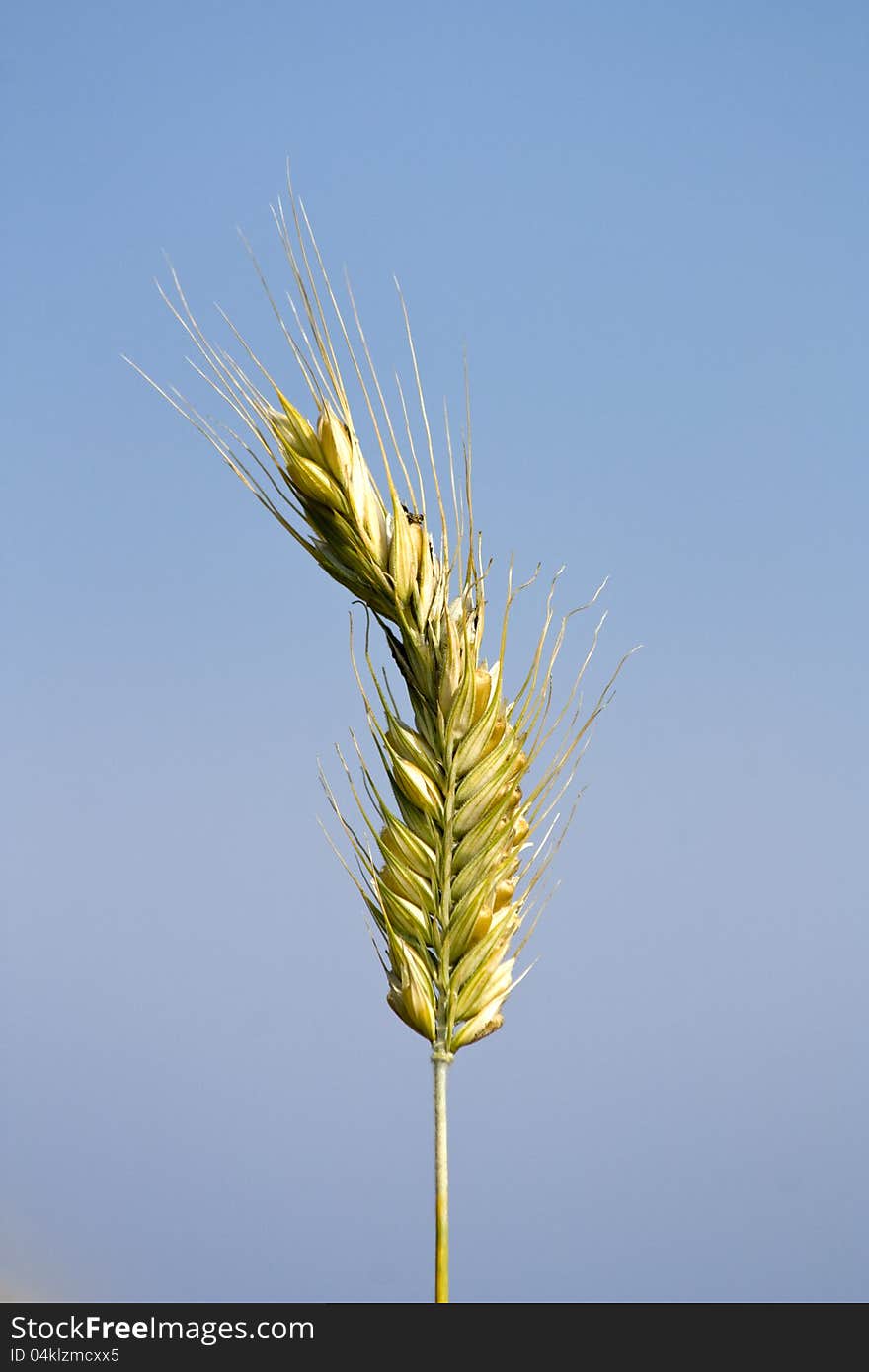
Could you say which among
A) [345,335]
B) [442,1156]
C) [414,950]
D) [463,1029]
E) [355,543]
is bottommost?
[442,1156]

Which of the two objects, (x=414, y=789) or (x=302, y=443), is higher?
(x=302, y=443)

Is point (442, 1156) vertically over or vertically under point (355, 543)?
under
